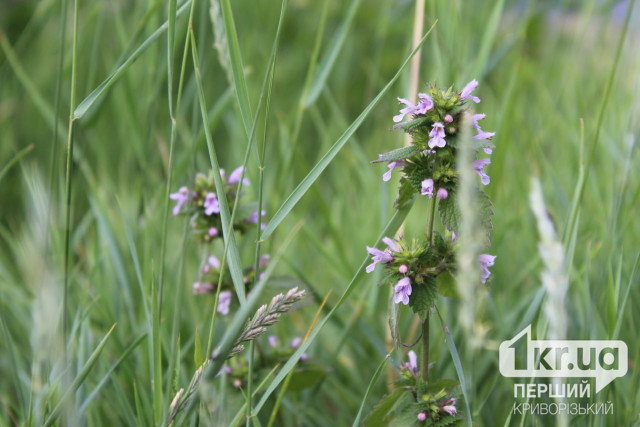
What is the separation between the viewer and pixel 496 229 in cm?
135

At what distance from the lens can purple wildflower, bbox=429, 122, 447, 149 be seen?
713mm

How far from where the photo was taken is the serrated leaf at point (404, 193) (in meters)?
0.79

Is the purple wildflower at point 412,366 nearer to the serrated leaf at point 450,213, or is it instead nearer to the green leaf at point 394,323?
the green leaf at point 394,323

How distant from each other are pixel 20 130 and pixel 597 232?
1973 mm

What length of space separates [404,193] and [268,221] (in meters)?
0.43

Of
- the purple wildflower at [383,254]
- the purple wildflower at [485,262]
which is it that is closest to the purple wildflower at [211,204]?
the purple wildflower at [383,254]

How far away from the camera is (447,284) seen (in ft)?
2.66

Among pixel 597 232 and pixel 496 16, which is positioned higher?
pixel 496 16

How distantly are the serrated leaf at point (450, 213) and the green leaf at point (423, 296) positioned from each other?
78mm

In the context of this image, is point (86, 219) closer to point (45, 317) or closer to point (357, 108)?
point (45, 317)

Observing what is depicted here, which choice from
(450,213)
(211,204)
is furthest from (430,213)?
(211,204)

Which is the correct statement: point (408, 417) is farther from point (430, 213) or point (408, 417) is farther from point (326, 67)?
point (326, 67)

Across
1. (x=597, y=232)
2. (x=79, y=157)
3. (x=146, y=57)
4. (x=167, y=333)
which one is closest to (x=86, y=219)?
(x=79, y=157)

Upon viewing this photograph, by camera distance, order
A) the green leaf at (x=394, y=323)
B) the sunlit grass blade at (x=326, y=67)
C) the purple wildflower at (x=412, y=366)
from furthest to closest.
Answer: the sunlit grass blade at (x=326, y=67) → the purple wildflower at (x=412, y=366) → the green leaf at (x=394, y=323)
